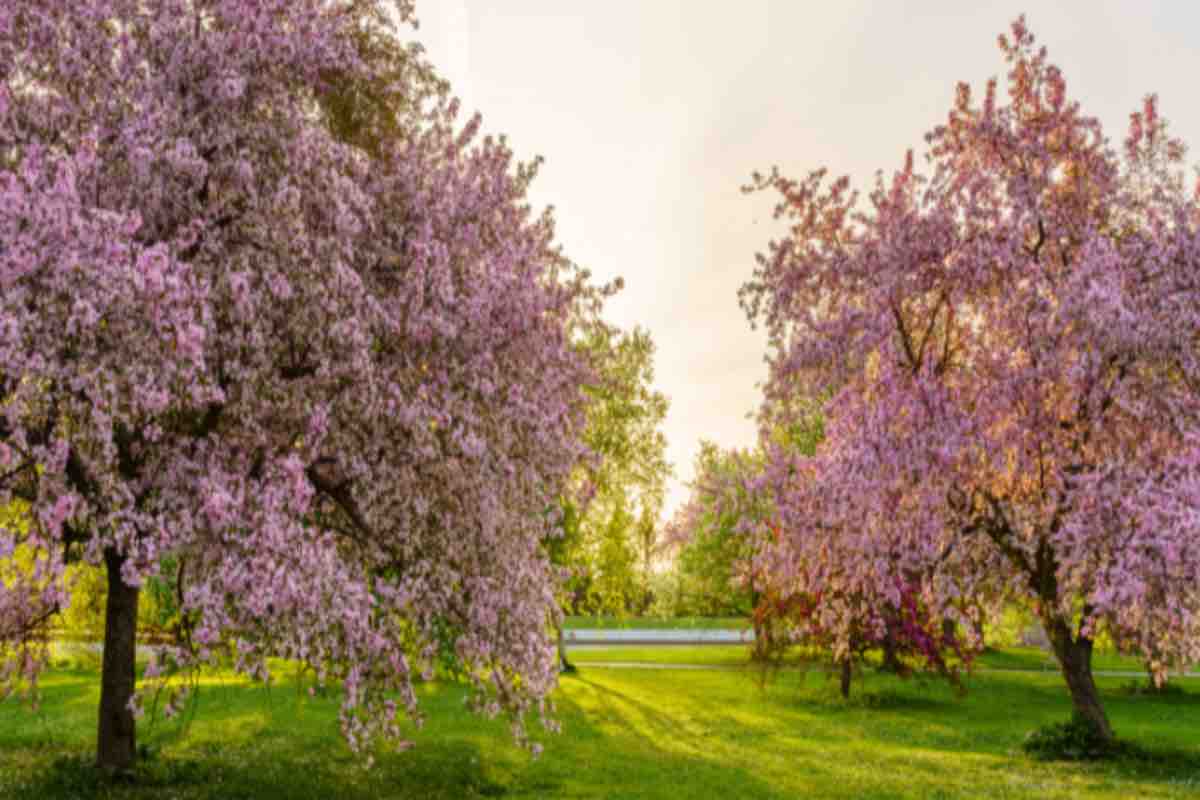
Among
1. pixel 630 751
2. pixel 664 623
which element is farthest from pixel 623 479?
pixel 664 623

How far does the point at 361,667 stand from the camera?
48.6ft

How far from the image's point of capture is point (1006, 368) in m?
21.3

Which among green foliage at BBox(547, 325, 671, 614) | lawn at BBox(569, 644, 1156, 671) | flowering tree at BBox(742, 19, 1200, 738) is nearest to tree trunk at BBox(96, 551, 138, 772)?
flowering tree at BBox(742, 19, 1200, 738)

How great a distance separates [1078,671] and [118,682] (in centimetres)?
2029

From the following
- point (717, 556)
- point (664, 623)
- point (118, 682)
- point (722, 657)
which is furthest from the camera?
point (664, 623)

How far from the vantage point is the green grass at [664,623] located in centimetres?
8531

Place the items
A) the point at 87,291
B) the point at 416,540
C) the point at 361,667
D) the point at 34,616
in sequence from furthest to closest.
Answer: the point at 34,616, the point at 416,540, the point at 361,667, the point at 87,291

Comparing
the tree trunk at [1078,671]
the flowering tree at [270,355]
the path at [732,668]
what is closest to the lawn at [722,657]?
the path at [732,668]

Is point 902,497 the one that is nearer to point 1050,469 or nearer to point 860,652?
point 1050,469

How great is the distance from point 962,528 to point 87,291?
61.1 ft

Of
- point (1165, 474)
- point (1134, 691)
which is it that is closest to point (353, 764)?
point (1165, 474)

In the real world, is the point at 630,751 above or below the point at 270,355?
below

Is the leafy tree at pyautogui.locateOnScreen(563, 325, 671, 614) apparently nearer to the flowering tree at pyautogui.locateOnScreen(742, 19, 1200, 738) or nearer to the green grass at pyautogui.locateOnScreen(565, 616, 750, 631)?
the flowering tree at pyautogui.locateOnScreen(742, 19, 1200, 738)

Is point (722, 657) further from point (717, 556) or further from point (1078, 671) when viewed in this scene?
point (1078, 671)
